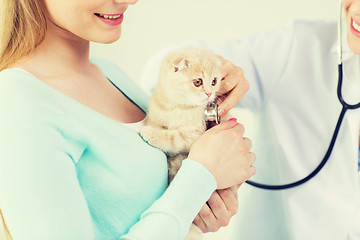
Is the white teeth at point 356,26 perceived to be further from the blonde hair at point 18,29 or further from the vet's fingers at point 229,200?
the blonde hair at point 18,29

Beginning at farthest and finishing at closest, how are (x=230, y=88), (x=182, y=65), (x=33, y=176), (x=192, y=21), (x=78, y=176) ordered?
1. (x=192, y=21)
2. (x=230, y=88)
3. (x=182, y=65)
4. (x=78, y=176)
5. (x=33, y=176)

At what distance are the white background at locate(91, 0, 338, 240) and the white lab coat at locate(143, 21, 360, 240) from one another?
0.43 m

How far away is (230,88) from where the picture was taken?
0.85 metres

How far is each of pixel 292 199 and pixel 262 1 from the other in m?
0.88

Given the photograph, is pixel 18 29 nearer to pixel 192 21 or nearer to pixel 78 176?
pixel 78 176

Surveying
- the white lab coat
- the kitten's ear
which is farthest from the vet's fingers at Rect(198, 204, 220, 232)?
the white lab coat

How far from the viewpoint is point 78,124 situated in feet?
1.99

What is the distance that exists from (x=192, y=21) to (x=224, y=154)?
1.01m

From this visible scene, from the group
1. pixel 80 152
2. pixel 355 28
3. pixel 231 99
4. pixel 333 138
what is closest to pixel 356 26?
pixel 355 28

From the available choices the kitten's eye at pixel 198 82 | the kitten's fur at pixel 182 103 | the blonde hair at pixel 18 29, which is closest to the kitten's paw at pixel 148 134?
the kitten's fur at pixel 182 103

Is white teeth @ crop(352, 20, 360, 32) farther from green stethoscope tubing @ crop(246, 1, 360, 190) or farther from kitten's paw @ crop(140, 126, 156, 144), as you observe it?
kitten's paw @ crop(140, 126, 156, 144)

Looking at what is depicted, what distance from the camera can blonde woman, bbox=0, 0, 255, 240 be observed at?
541 mm

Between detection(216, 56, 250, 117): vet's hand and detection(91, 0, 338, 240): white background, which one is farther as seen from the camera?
detection(91, 0, 338, 240): white background

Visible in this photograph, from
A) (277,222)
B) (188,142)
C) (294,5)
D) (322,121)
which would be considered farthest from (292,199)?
(294,5)
